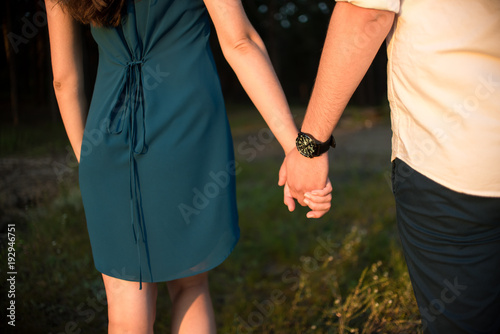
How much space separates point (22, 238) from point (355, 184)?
3.35 meters

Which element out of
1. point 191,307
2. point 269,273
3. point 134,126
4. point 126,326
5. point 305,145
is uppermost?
point 134,126

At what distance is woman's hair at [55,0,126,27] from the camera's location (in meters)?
1.28

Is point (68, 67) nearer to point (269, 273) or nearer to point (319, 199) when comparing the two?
point (319, 199)

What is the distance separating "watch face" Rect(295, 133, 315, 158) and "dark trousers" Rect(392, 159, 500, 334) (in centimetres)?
26

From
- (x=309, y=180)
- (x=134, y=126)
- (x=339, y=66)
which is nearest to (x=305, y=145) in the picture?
(x=309, y=180)

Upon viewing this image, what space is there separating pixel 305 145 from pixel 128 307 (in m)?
0.78

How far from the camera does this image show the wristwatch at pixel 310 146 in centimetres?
129

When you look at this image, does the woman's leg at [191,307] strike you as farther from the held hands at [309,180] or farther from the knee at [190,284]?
the held hands at [309,180]

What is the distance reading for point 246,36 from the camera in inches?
53.7

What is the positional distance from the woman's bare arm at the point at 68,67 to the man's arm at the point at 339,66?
80cm

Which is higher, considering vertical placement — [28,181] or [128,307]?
[128,307]

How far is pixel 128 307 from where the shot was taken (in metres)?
1.40

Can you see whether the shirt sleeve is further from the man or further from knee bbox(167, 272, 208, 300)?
knee bbox(167, 272, 208, 300)

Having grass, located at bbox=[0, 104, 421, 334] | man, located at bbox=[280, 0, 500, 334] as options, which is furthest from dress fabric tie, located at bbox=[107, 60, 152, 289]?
grass, located at bbox=[0, 104, 421, 334]
